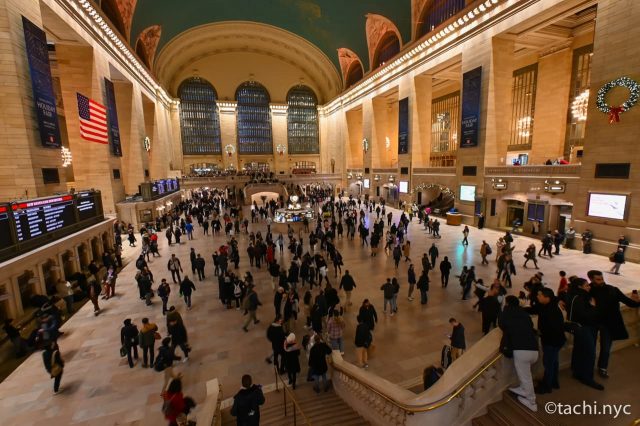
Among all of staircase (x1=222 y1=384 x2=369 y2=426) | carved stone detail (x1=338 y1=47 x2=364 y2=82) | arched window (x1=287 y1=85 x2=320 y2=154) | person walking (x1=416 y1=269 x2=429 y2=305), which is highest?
carved stone detail (x1=338 y1=47 x2=364 y2=82)

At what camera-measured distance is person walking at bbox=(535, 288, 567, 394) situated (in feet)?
10.1

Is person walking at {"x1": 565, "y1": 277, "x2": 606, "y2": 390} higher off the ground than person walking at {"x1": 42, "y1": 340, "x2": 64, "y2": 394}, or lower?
higher

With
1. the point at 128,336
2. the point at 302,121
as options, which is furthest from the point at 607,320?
the point at 302,121

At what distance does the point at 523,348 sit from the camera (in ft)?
9.77

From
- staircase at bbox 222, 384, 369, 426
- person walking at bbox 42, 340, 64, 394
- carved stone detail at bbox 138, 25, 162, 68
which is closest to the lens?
staircase at bbox 222, 384, 369, 426

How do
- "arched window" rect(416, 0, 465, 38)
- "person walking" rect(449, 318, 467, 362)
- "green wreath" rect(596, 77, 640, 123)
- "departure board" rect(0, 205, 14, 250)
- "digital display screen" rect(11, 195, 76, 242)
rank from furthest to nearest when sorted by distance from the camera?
1. "arched window" rect(416, 0, 465, 38)
2. "green wreath" rect(596, 77, 640, 123)
3. "digital display screen" rect(11, 195, 76, 242)
4. "departure board" rect(0, 205, 14, 250)
5. "person walking" rect(449, 318, 467, 362)

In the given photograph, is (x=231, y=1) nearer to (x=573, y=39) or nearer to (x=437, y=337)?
(x=573, y=39)

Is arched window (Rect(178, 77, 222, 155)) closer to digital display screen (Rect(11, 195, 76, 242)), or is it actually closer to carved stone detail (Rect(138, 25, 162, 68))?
carved stone detail (Rect(138, 25, 162, 68))

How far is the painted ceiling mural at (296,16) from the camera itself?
79.8ft

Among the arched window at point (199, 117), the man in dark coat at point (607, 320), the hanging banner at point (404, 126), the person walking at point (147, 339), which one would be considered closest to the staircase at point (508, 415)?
the man in dark coat at point (607, 320)

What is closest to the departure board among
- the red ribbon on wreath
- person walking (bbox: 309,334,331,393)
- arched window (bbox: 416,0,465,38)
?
person walking (bbox: 309,334,331,393)

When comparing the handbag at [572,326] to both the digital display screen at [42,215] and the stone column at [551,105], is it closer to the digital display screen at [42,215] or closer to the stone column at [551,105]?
the digital display screen at [42,215]

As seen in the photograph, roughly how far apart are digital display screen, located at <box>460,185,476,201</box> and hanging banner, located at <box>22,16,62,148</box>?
21.8 m

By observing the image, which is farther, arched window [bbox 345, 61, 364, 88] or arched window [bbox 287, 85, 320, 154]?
arched window [bbox 287, 85, 320, 154]
